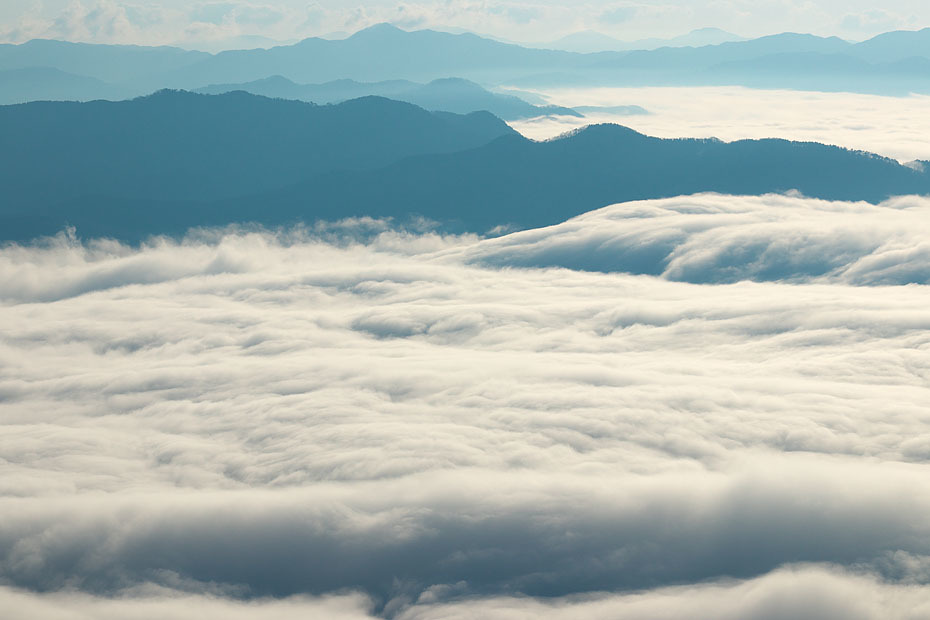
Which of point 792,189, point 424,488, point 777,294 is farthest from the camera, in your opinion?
point 792,189

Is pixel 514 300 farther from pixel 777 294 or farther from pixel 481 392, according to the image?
pixel 481 392

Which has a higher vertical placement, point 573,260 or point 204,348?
point 573,260

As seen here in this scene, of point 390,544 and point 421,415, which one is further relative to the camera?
point 421,415

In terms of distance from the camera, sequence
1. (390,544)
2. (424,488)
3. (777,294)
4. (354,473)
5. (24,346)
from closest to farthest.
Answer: (390,544) < (424,488) < (354,473) < (777,294) < (24,346)

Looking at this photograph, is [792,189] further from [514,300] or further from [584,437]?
[584,437]

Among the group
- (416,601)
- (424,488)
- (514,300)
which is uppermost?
(514,300)

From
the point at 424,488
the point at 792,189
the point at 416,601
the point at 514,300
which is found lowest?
the point at 416,601

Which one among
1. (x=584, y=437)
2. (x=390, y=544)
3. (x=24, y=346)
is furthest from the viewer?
(x=24, y=346)

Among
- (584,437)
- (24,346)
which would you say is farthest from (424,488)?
(24,346)

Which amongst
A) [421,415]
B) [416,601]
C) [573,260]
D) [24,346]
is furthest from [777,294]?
[24,346]
